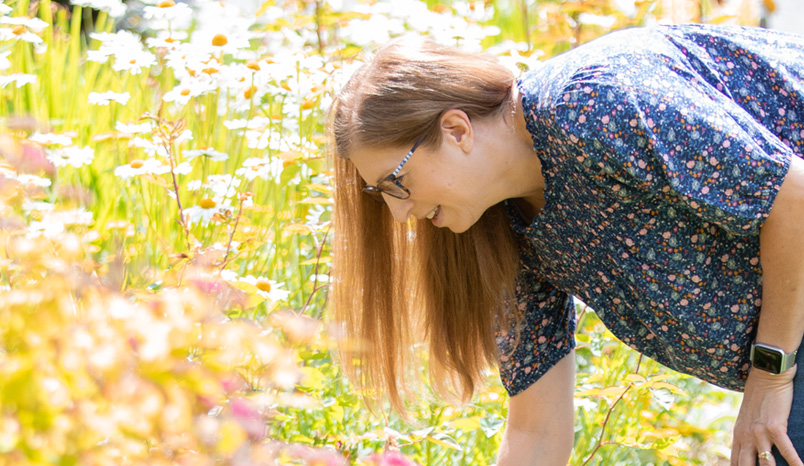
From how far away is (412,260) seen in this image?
171cm

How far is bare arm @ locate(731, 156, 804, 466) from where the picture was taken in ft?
4.13

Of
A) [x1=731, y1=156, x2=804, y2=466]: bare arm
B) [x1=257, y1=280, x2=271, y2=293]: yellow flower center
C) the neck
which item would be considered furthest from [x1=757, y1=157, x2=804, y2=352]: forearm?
[x1=257, y1=280, x2=271, y2=293]: yellow flower center

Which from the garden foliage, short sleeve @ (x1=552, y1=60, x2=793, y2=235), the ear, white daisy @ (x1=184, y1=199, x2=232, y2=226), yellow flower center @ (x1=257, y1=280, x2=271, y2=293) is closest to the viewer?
the garden foliage

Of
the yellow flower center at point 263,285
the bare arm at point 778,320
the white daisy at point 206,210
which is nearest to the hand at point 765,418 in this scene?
the bare arm at point 778,320

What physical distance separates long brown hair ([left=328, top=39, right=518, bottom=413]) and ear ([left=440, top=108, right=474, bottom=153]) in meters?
0.01

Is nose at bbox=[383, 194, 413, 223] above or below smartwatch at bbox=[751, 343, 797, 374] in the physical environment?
above

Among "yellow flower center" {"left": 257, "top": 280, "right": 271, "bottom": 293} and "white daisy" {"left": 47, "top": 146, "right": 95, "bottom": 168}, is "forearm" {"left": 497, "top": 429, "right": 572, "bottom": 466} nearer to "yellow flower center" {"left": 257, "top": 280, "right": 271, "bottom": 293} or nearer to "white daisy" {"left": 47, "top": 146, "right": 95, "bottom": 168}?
"yellow flower center" {"left": 257, "top": 280, "right": 271, "bottom": 293}

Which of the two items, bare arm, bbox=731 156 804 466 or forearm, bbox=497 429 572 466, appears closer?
bare arm, bbox=731 156 804 466

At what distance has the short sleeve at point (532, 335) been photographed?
169cm

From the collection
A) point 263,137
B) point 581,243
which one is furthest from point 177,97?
point 581,243

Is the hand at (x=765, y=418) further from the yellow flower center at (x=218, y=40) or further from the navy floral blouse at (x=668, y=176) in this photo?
the yellow flower center at (x=218, y=40)

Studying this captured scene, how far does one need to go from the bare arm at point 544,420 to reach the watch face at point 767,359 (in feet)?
1.35

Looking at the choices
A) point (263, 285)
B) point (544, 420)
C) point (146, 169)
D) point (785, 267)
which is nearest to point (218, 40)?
point (146, 169)

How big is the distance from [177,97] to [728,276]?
50.1 inches
